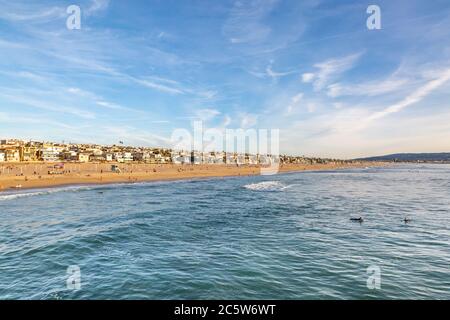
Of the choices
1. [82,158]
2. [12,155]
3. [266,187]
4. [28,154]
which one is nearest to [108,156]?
[82,158]

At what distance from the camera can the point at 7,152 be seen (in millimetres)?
129500

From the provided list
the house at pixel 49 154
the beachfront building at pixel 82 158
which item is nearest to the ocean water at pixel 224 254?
the house at pixel 49 154

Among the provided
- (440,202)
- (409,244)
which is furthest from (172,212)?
(440,202)

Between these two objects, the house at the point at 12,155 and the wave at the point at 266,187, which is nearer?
the wave at the point at 266,187

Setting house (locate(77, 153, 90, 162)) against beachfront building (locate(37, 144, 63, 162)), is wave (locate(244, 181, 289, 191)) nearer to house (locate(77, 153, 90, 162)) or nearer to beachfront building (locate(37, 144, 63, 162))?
house (locate(77, 153, 90, 162))

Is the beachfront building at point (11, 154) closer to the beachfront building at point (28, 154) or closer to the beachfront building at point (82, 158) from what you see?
the beachfront building at point (28, 154)

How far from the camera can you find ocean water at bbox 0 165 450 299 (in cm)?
1417

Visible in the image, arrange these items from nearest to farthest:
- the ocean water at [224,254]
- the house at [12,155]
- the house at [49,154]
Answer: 1. the ocean water at [224,254]
2. the house at [12,155]
3. the house at [49,154]

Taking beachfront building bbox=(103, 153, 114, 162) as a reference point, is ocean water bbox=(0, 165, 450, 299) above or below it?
below

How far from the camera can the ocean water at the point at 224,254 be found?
14172 millimetres

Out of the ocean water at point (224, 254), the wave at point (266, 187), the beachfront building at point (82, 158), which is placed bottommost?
the wave at point (266, 187)

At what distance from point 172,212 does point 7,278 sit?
19.8m

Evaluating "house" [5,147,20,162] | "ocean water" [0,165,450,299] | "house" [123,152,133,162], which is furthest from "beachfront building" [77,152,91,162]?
A: "ocean water" [0,165,450,299]
